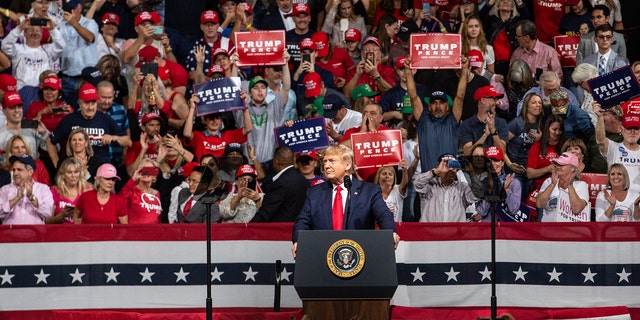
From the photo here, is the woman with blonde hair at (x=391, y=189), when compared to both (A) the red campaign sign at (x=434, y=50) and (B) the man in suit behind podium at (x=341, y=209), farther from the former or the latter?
(B) the man in suit behind podium at (x=341, y=209)

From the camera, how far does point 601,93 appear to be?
15.5 metres

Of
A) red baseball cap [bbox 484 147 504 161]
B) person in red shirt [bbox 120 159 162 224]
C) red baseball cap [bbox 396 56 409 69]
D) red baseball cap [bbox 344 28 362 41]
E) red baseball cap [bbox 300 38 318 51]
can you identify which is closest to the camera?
person in red shirt [bbox 120 159 162 224]

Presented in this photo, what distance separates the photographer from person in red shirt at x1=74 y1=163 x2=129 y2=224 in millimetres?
13352

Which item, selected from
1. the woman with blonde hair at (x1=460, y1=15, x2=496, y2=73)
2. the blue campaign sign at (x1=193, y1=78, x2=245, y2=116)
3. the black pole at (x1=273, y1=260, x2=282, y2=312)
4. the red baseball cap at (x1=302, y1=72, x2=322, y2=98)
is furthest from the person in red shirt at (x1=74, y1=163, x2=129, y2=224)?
the woman with blonde hair at (x1=460, y1=15, x2=496, y2=73)

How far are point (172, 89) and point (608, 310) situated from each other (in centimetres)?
681

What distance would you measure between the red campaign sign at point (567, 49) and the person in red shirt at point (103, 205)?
266 inches

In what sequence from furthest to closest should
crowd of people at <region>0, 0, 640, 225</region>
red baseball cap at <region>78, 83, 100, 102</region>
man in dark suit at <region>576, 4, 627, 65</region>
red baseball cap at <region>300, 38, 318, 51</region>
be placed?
man in dark suit at <region>576, 4, 627, 65</region>, red baseball cap at <region>300, 38, 318, 51</region>, red baseball cap at <region>78, 83, 100, 102</region>, crowd of people at <region>0, 0, 640, 225</region>

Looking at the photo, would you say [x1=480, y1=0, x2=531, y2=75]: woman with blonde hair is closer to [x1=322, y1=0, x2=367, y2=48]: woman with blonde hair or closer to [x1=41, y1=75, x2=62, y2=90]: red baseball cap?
[x1=322, y1=0, x2=367, y2=48]: woman with blonde hair

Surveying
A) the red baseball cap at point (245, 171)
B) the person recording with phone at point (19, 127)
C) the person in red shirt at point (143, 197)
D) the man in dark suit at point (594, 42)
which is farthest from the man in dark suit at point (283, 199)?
the man in dark suit at point (594, 42)

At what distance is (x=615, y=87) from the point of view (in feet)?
50.4

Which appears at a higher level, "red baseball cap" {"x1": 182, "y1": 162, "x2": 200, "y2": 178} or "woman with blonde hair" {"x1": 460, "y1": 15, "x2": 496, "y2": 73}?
"woman with blonde hair" {"x1": 460, "y1": 15, "x2": 496, "y2": 73}

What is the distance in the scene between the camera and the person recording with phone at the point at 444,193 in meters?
14.1

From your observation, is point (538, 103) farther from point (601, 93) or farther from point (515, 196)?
point (515, 196)

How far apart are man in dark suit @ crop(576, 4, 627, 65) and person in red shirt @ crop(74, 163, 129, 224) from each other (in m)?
6.52
